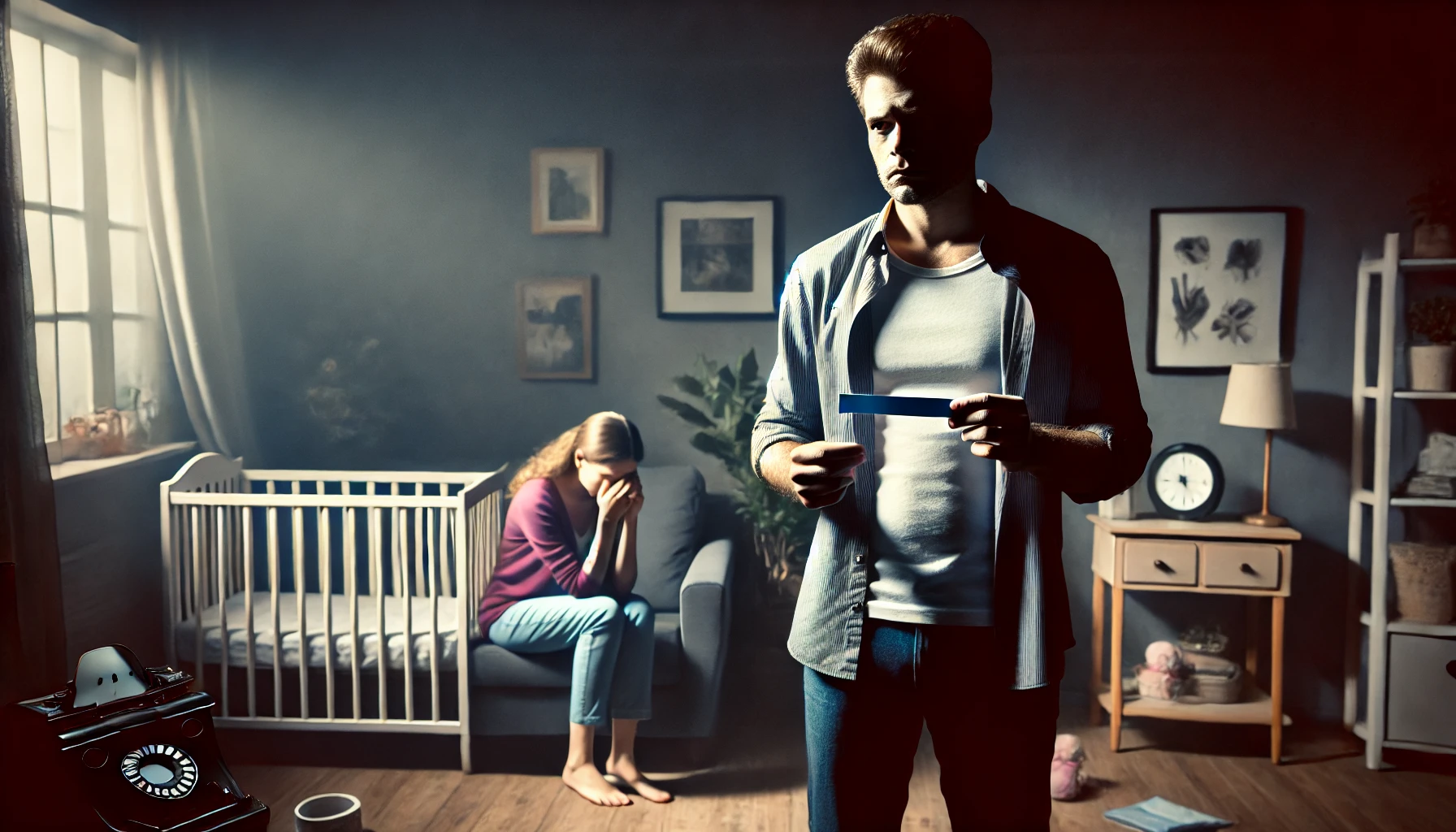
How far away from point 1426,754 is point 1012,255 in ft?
8.39

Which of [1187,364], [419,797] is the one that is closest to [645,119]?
[1187,364]

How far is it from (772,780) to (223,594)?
4.91 ft

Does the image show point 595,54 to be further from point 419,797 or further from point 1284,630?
point 1284,630

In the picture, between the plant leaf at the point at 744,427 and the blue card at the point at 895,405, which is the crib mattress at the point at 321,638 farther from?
the blue card at the point at 895,405

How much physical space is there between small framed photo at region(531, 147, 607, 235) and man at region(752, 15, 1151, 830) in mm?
2191

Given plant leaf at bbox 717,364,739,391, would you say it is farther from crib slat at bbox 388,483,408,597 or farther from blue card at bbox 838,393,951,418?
blue card at bbox 838,393,951,418

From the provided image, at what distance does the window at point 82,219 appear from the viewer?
2.74 m

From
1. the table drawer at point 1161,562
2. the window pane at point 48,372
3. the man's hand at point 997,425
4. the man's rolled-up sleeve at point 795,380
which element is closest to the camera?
the man's hand at point 997,425

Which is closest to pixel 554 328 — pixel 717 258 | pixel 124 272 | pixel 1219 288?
pixel 717 258

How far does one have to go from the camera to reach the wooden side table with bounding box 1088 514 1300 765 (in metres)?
2.83

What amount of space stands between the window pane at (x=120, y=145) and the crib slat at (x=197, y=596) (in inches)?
36.9

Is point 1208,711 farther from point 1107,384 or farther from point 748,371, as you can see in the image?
point 1107,384

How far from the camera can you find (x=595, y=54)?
3.24 metres

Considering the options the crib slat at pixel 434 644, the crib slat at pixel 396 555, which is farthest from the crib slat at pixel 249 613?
the crib slat at pixel 434 644
